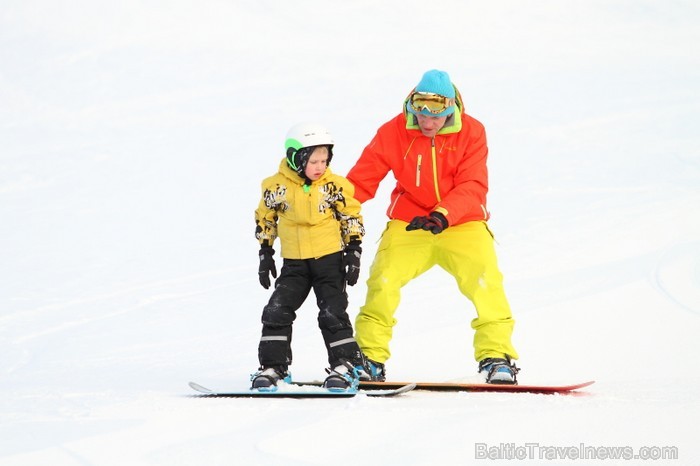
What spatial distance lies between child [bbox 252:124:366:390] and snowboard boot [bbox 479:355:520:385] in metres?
0.70

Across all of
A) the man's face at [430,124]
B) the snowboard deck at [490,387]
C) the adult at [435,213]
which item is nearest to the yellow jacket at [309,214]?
the adult at [435,213]

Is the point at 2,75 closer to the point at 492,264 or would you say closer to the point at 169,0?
the point at 169,0

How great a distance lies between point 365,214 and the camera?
43.9 ft

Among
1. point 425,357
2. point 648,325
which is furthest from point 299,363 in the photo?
point 648,325

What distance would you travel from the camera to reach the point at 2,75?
21.3 metres

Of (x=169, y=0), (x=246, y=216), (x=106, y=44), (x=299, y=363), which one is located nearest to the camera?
(x=299, y=363)

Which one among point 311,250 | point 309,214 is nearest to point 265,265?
point 311,250

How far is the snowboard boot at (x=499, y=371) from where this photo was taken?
6023 mm

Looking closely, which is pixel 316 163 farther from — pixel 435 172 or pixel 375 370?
pixel 375 370

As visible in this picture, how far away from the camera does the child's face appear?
590cm

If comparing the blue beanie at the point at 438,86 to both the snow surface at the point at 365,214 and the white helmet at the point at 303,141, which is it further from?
the snow surface at the point at 365,214

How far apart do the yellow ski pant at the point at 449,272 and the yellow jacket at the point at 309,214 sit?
0.52 metres

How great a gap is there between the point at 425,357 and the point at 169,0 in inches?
794

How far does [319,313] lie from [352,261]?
35cm
